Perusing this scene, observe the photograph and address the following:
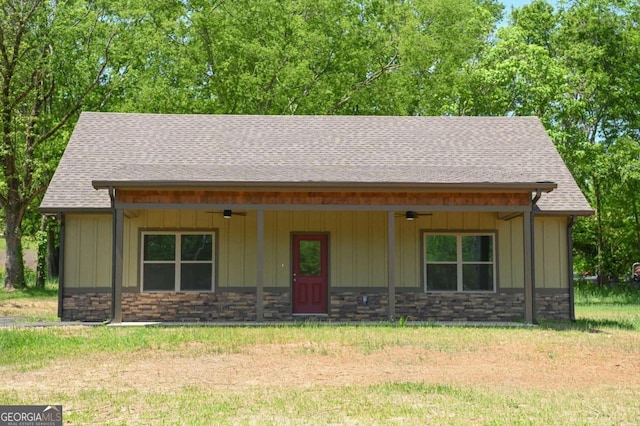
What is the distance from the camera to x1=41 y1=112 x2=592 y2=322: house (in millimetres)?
17469

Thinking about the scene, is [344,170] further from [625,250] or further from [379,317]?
[625,250]

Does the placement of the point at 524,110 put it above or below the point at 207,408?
above

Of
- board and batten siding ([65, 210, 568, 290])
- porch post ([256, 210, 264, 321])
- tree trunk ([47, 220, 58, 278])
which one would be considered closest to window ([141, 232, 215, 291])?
board and batten siding ([65, 210, 568, 290])

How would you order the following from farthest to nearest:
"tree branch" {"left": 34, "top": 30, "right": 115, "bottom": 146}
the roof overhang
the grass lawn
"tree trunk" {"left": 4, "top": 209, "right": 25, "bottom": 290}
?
"tree branch" {"left": 34, "top": 30, "right": 115, "bottom": 146} → "tree trunk" {"left": 4, "top": 209, "right": 25, "bottom": 290} → the roof overhang → the grass lawn

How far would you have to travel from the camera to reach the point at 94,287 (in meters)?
18.7

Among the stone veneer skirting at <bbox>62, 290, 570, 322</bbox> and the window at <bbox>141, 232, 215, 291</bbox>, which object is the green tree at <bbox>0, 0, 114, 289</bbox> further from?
the stone veneer skirting at <bbox>62, 290, 570, 322</bbox>

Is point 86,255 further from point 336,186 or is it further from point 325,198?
point 336,186

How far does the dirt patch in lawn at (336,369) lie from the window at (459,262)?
18.6 feet

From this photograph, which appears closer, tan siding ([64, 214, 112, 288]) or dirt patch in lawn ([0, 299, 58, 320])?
tan siding ([64, 214, 112, 288])

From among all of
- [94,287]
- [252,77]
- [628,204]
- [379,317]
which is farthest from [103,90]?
[628,204]

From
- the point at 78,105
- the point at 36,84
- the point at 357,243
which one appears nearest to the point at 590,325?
the point at 357,243

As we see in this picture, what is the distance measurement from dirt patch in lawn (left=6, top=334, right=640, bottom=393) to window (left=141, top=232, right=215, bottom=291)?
19.0ft

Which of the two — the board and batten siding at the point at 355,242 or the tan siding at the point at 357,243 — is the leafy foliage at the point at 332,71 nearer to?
the board and batten siding at the point at 355,242

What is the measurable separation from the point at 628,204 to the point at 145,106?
69.4 feet
